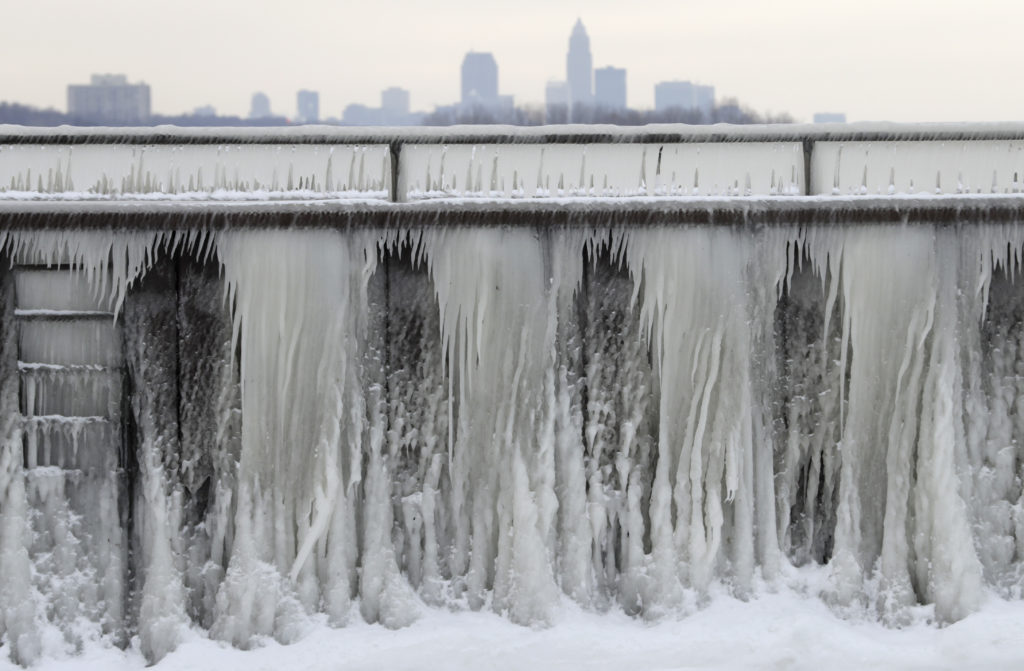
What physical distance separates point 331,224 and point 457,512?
1.16 m

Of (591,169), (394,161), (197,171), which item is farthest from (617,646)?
(197,171)

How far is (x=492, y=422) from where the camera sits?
422cm

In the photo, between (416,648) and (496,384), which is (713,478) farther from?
(416,648)

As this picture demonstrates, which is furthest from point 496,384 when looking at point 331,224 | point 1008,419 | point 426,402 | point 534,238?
point 1008,419

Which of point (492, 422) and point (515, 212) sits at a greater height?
point (515, 212)

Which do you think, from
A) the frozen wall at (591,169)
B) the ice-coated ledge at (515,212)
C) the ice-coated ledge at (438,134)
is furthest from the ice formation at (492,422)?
the ice-coated ledge at (438,134)

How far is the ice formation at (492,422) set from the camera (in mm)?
4129

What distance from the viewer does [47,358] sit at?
4.14 metres

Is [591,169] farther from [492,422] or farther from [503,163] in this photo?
[492,422]

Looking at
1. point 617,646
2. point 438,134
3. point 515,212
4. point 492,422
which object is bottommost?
point 617,646

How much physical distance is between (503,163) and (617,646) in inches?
70.9

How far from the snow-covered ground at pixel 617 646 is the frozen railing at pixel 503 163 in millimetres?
1546

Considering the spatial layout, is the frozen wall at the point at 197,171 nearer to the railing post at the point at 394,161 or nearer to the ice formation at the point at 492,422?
the railing post at the point at 394,161

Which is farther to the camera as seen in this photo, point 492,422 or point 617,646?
point 492,422
